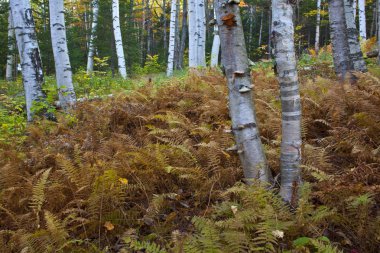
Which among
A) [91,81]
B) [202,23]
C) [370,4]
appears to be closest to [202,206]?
[91,81]

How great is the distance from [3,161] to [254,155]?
12.1 ft

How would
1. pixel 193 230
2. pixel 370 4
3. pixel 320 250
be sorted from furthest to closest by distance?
pixel 370 4
pixel 193 230
pixel 320 250

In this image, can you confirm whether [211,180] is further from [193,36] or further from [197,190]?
[193,36]

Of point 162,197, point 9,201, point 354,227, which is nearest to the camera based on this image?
point 354,227

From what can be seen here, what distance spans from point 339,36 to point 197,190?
463 centimetres

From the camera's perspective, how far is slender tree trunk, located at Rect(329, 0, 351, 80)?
6.37 m

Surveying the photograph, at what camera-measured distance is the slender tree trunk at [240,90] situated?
3023mm

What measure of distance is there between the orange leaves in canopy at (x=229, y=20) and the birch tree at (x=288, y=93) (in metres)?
0.35

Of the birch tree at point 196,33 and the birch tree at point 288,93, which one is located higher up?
the birch tree at point 196,33

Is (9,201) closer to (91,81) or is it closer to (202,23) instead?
(91,81)

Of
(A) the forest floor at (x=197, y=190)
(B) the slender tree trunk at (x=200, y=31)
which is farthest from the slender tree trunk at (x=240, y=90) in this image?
(B) the slender tree trunk at (x=200, y=31)

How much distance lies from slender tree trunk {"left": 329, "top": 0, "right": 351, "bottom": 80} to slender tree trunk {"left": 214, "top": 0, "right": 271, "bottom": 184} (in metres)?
4.02

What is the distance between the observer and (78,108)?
715 centimetres

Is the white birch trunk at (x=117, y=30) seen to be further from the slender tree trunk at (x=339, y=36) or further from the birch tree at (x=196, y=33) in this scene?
the slender tree trunk at (x=339, y=36)
